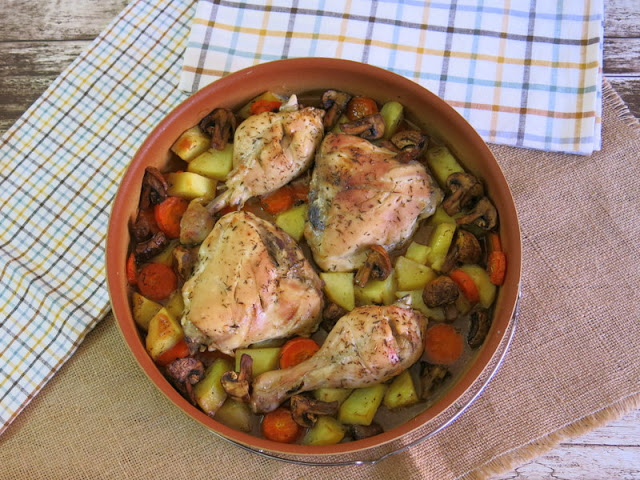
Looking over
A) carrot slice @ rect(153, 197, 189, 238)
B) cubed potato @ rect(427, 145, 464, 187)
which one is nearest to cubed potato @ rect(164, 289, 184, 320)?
carrot slice @ rect(153, 197, 189, 238)

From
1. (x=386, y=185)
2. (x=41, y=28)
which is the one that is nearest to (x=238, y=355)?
(x=386, y=185)

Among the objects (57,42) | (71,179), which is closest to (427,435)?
(71,179)

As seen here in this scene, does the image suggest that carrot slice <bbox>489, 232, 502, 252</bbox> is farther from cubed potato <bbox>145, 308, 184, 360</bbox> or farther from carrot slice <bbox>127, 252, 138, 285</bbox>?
carrot slice <bbox>127, 252, 138, 285</bbox>

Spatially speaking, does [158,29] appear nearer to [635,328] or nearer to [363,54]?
[363,54]

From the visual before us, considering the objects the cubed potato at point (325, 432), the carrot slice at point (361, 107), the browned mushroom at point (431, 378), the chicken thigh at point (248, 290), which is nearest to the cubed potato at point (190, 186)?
the chicken thigh at point (248, 290)

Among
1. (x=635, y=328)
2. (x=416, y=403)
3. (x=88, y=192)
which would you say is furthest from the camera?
(x=88, y=192)

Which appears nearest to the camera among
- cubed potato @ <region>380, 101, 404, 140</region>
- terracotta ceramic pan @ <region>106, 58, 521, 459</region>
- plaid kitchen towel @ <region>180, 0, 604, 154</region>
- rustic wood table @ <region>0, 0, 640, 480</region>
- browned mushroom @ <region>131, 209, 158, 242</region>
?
terracotta ceramic pan @ <region>106, 58, 521, 459</region>
